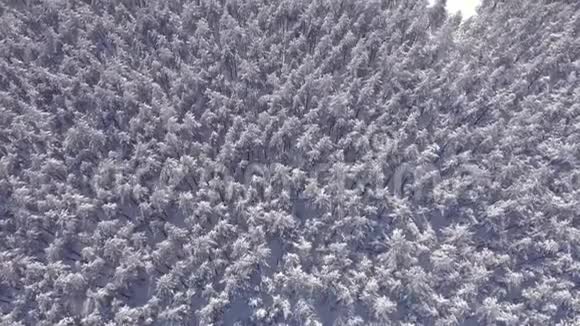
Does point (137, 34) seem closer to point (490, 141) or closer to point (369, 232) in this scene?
point (369, 232)

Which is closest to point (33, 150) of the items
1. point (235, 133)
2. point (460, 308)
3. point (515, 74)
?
point (235, 133)

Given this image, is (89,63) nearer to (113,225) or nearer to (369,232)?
(113,225)

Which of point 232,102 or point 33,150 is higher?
point 232,102

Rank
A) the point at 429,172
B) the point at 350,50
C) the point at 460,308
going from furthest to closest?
the point at 350,50, the point at 429,172, the point at 460,308

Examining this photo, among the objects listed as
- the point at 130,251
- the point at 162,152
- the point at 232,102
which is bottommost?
the point at 130,251

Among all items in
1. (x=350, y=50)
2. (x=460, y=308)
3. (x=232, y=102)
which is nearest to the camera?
(x=460, y=308)

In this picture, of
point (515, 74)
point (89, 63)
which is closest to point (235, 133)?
point (89, 63)

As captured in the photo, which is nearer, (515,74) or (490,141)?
(490,141)
